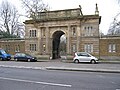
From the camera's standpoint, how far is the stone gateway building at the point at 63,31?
39.1m

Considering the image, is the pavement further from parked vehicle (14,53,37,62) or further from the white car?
parked vehicle (14,53,37,62)

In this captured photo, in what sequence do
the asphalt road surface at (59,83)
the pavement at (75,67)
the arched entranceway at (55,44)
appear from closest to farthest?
the asphalt road surface at (59,83)
the pavement at (75,67)
the arched entranceway at (55,44)

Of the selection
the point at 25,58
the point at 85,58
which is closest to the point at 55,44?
the point at 25,58

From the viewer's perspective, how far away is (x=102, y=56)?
1508 inches

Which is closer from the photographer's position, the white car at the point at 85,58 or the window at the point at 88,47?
the white car at the point at 85,58

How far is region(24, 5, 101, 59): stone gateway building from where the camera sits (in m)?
39.1

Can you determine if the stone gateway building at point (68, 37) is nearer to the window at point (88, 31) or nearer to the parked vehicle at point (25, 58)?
the window at point (88, 31)

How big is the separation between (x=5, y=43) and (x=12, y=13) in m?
26.7

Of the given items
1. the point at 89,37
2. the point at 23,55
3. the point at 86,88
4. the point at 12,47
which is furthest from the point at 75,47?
the point at 86,88

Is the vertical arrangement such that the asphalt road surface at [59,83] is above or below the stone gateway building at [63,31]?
below

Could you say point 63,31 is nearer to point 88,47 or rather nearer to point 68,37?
point 68,37

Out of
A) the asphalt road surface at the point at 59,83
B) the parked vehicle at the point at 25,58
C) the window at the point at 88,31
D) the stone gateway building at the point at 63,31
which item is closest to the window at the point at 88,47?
the stone gateway building at the point at 63,31

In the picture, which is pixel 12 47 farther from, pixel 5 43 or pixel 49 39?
pixel 49 39

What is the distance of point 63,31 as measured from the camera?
41469 millimetres
